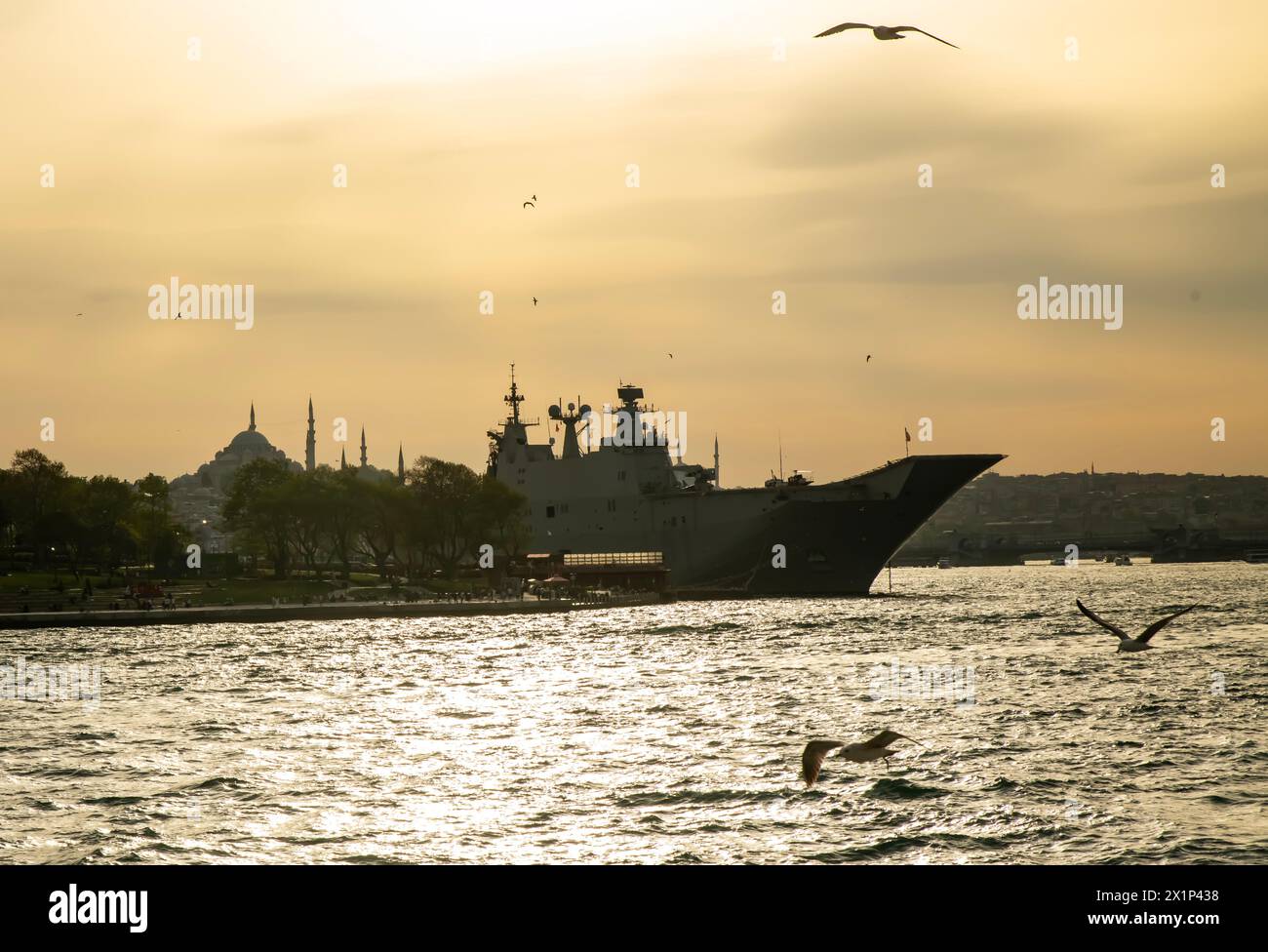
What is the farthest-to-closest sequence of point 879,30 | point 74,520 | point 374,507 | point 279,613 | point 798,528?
point 374,507 < point 74,520 < point 798,528 < point 279,613 < point 879,30

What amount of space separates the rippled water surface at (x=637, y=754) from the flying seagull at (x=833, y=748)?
6.54m

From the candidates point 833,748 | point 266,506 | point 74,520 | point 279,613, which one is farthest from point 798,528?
point 833,748

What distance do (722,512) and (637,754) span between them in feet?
261

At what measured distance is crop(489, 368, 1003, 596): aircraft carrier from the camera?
102188 mm

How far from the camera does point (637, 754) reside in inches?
1200

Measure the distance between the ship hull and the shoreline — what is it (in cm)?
1311

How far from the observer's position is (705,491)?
112875 millimetres

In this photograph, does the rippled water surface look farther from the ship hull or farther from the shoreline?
the ship hull
